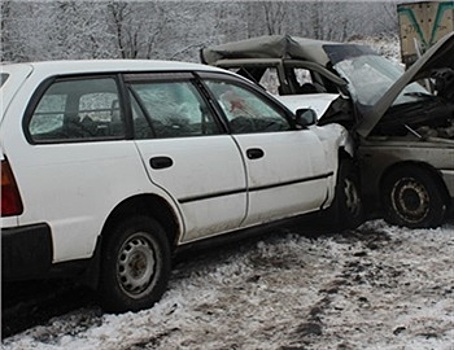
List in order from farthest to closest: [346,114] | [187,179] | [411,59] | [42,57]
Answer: [42,57] → [411,59] → [346,114] → [187,179]

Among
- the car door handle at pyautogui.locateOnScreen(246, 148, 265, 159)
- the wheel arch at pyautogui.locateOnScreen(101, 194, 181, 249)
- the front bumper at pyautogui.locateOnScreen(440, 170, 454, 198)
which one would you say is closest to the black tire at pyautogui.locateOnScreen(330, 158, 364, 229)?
the front bumper at pyautogui.locateOnScreen(440, 170, 454, 198)

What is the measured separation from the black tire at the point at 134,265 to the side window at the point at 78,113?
0.62 meters

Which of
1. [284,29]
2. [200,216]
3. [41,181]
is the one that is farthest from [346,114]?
[284,29]

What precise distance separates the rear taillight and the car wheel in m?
3.28

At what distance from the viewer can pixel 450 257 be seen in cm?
567

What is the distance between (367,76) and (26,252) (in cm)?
488

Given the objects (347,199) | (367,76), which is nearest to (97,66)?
(347,199)

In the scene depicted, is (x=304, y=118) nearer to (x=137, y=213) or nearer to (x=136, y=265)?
(x=137, y=213)

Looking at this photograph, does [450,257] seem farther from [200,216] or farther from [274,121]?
[200,216]

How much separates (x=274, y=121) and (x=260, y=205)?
31.0 inches

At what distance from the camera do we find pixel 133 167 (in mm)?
4449

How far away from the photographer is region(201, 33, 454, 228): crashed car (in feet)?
21.6

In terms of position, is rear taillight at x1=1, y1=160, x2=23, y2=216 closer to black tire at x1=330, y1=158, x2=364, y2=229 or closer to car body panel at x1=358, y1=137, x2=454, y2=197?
black tire at x1=330, y1=158, x2=364, y2=229

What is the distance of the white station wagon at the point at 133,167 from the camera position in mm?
3992
